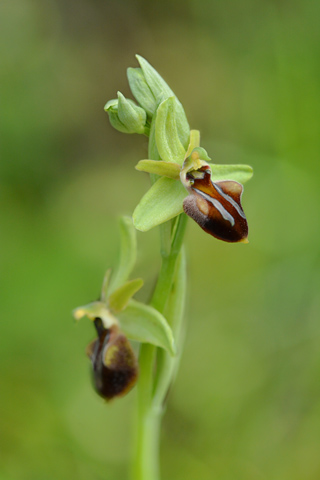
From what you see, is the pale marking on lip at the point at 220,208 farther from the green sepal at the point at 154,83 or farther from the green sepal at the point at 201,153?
the green sepal at the point at 154,83

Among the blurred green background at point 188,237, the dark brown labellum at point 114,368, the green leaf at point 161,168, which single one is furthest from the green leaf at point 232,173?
the blurred green background at point 188,237

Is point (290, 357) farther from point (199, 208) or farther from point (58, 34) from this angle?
point (58, 34)

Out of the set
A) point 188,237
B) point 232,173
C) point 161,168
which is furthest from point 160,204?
point 188,237

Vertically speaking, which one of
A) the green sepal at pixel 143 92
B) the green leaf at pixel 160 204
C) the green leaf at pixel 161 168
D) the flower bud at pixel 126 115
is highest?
the green sepal at pixel 143 92

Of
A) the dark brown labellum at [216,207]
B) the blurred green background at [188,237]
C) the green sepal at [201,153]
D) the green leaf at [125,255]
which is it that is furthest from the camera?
the blurred green background at [188,237]

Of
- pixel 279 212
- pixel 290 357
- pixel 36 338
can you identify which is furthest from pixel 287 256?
pixel 36 338

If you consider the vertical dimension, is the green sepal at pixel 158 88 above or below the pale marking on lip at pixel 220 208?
above
